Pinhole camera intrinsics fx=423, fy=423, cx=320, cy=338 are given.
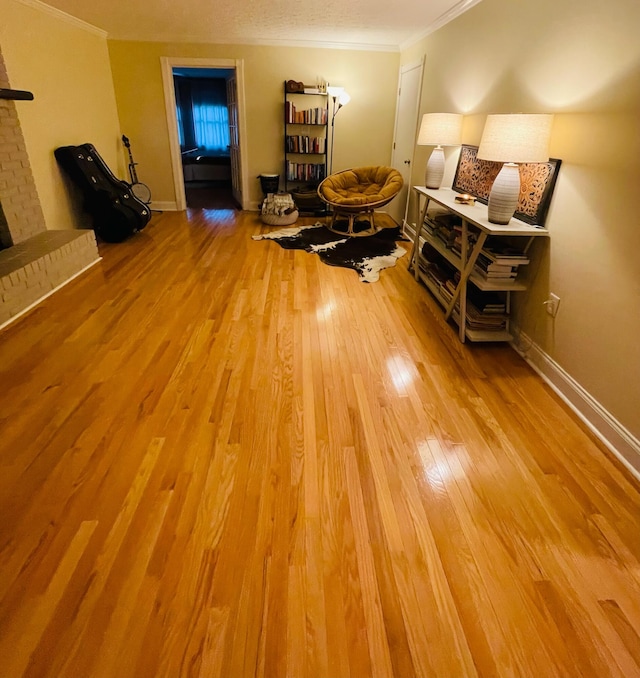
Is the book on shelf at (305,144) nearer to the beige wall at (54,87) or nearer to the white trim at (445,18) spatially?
the white trim at (445,18)

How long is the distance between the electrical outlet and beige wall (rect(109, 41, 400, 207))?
185 inches

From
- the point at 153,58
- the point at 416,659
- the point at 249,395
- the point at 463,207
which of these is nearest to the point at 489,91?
the point at 463,207

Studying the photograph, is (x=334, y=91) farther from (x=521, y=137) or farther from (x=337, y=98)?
(x=521, y=137)

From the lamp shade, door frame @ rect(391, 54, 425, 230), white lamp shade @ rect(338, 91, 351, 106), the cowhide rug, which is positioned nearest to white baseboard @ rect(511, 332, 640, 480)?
the lamp shade

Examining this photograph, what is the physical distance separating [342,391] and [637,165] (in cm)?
172

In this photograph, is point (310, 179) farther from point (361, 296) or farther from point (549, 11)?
point (549, 11)

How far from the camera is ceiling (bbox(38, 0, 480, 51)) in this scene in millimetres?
3863

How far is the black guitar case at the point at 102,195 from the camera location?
4.52 meters

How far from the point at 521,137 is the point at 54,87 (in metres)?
4.63

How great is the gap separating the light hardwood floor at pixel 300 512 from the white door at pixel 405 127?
3.34m

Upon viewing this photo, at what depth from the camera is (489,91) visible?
3193 mm

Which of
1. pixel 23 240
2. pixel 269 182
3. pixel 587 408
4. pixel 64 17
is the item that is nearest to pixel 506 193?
pixel 587 408

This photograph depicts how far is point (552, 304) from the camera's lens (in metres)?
2.46

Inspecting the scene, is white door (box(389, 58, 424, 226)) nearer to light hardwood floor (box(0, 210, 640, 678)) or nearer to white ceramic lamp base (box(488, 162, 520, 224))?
white ceramic lamp base (box(488, 162, 520, 224))
